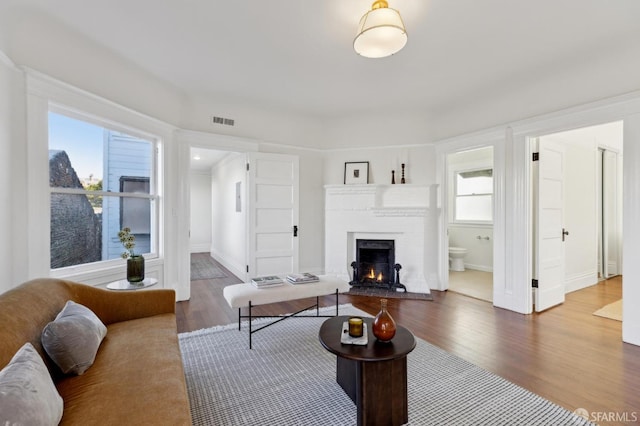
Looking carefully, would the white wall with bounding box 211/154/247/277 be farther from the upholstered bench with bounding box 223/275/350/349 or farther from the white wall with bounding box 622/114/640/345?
the white wall with bounding box 622/114/640/345

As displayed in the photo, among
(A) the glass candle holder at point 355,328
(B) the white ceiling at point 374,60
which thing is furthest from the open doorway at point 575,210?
(A) the glass candle holder at point 355,328

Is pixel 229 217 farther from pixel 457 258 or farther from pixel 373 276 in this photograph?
pixel 457 258

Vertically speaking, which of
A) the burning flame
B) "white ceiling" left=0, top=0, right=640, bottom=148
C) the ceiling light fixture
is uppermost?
"white ceiling" left=0, top=0, right=640, bottom=148

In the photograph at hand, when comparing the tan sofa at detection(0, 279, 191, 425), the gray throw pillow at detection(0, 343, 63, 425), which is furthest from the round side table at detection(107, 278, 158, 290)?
the gray throw pillow at detection(0, 343, 63, 425)

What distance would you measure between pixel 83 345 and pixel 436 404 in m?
2.01

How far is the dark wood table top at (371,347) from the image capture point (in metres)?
1.63

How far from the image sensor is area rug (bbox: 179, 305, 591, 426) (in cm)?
177

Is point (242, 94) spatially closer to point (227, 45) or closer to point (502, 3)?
point (227, 45)

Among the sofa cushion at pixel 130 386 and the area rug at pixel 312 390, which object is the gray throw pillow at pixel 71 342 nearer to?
the sofa cushion at pixel 130 386

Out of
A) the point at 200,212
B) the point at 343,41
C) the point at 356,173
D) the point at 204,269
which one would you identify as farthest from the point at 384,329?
the point at 200,212

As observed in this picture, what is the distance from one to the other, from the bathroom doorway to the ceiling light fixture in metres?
4.04

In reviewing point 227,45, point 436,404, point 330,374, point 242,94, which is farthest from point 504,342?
point 242,94

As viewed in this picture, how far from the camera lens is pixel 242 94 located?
160 inches

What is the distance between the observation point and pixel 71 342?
1471 millimetres
